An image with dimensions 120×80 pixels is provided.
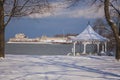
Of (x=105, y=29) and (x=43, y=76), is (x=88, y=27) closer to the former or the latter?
(x=105, y=29)

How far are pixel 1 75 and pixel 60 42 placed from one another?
67987 millimetres

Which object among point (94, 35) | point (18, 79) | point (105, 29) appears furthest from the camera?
point (105, 29)

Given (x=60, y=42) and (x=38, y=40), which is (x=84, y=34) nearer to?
(x=60, y=42)

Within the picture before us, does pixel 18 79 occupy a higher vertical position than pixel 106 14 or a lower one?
lower

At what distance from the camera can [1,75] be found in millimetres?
13680

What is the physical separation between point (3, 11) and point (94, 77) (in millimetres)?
12442

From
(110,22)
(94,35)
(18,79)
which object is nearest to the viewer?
(18,79)

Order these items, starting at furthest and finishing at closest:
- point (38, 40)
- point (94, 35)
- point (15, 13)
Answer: point (38, 40), point (94, 35), point (15, 13)

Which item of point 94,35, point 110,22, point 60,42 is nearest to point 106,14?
point 110,22

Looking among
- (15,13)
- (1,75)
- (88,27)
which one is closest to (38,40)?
(88,27)

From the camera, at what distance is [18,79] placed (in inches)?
501

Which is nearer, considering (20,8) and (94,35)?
(20,8)

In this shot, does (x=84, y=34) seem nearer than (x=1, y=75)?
No

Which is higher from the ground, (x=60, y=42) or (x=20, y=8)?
(x=20, y=8)
